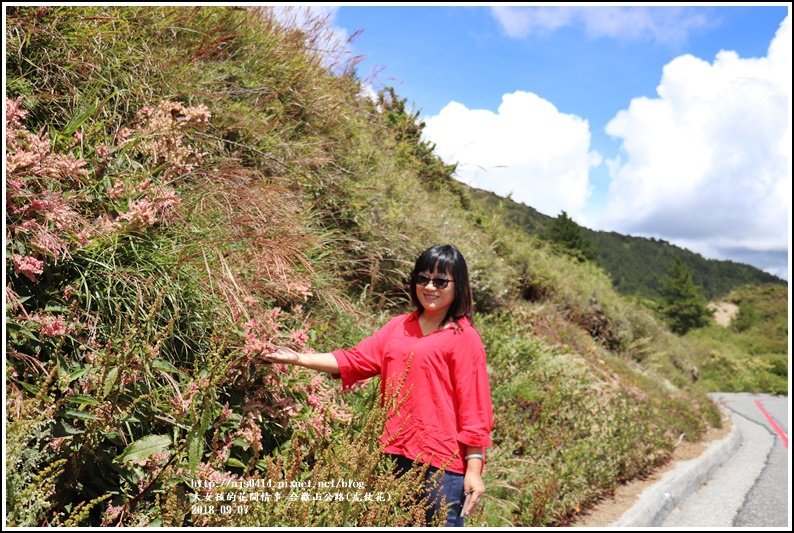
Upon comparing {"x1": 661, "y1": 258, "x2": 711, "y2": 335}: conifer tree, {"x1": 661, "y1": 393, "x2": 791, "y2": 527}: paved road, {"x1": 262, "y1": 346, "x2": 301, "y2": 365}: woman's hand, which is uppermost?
{"x1": 661, "y1": 258, "x2": 711, "y2": 335}: conifer tree

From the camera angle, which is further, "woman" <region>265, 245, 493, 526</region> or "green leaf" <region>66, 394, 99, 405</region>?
"woman" <region>265, 245, 493, 526</region>

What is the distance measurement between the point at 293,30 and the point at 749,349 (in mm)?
54852

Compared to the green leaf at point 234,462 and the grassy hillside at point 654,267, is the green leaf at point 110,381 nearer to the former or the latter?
the green leaf at point 234,462

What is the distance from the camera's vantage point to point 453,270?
308 cm

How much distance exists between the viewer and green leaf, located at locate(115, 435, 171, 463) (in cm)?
262

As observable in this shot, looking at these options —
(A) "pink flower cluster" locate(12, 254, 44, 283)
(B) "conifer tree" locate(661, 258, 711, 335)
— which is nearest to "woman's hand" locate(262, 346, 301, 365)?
(A) "pink flower cluster" locate(12, 254, 44, 283)

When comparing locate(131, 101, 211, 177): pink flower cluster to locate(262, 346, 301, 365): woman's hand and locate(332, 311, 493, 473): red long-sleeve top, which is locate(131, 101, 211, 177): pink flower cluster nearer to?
locate(262, 346, 301, 365): woman's hand

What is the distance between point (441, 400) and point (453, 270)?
0.65 metres

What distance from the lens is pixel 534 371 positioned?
25.8 ft

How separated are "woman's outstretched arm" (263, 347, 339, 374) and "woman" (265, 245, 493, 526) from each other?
33 centimetres

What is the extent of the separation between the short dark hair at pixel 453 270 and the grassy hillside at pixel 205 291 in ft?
2.64

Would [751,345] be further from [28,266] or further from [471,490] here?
[28,266]

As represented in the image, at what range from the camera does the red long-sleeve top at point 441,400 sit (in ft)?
9.47

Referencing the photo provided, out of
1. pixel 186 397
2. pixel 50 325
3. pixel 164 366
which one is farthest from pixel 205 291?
pixel 50 325
